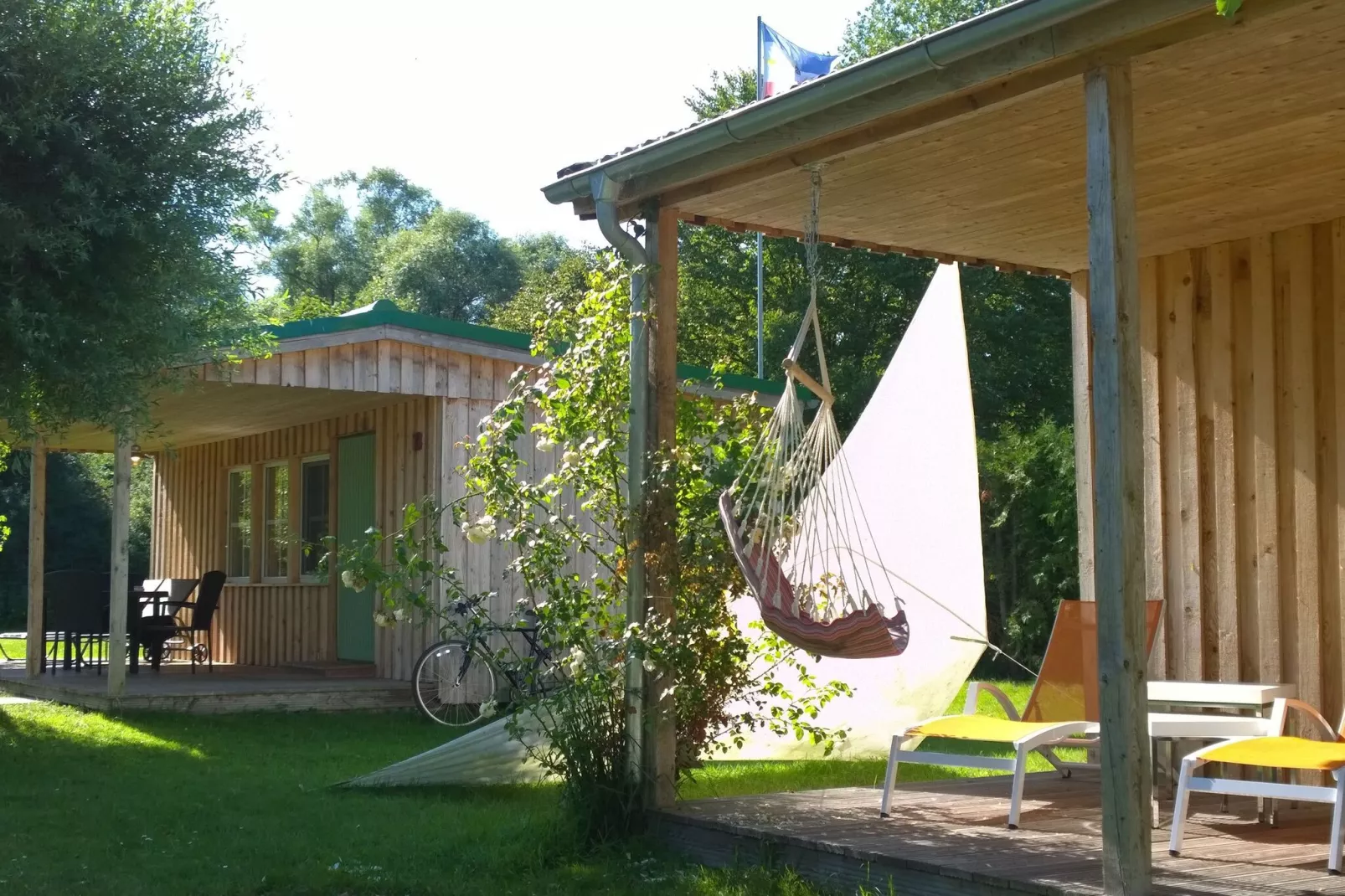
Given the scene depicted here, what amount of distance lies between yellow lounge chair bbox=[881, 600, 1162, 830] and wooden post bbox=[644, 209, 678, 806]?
790 millimetres

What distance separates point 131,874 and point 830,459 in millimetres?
2783

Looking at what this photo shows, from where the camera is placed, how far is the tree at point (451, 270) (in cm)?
3481

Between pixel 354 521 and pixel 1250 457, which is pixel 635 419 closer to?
pixel 1250 457

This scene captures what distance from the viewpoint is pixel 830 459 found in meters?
5.19

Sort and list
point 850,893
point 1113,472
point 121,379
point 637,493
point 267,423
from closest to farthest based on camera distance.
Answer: point 1113,472, point 850,893, point 637,493, point 121,379, point 267,423

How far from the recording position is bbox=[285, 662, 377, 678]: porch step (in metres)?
11.1

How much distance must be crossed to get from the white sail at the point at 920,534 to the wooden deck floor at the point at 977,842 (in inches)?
67.0

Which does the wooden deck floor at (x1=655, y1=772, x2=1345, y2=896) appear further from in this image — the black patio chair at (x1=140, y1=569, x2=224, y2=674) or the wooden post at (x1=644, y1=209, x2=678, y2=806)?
the black patio chair at (x1=140, y1=569, x2=224, y2=674)

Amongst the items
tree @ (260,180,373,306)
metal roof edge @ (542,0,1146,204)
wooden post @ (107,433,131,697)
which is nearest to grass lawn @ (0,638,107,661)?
wooden post @ (107,433,131,697)

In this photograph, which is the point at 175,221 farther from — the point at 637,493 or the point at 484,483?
the point at 637,493

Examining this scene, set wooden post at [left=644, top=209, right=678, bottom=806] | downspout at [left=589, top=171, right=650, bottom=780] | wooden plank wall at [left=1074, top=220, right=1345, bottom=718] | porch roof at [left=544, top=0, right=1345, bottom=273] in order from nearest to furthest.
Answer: porch roof at [left=544, top=0, right=1345, bottom=273] → wooden post at [left=644, top=209, right=678, bottom=806] → downspout at [left=589, top=171, right=650, bottom=780] → wooden plank wall at [left=1074, top=220, right=1345, bottom=718]

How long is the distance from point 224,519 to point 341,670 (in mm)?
3262

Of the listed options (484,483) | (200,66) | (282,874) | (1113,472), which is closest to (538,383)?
(484,483)

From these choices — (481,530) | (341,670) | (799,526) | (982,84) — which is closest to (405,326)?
(341,670)
